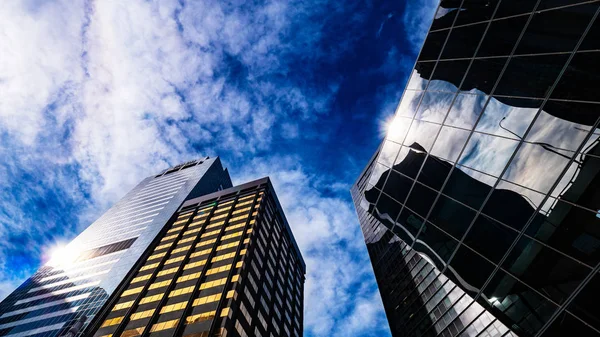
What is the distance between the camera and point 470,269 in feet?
50.2

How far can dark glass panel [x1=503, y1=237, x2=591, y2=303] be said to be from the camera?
415 inches

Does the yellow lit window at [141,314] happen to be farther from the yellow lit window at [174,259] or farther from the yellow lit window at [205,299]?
the yellow lit window at [174,259]

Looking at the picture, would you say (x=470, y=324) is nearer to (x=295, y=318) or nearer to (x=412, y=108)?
(x=412, y=108)

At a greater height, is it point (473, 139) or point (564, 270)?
point (473, 139)

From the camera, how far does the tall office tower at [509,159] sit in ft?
33.6

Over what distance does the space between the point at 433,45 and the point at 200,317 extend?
142 ft

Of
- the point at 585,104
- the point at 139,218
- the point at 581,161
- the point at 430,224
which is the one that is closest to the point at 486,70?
the point at 585,104

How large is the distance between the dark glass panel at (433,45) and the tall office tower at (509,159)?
0.29 ft

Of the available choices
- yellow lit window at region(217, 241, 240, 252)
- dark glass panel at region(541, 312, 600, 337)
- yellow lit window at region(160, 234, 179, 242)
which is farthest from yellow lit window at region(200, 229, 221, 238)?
dark glass panel at region(541, 312, 600, 337)

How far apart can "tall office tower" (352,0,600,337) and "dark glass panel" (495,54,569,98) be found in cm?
4

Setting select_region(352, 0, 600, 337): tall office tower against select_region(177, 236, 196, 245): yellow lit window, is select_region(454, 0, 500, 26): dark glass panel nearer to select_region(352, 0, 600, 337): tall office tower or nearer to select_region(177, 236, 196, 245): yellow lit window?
select_region(352, 0, 600, 337): tall office tower

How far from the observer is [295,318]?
70.4 meters

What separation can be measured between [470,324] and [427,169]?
23.7m

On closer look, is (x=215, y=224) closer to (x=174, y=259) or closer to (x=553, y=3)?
(x=174, y=259)
